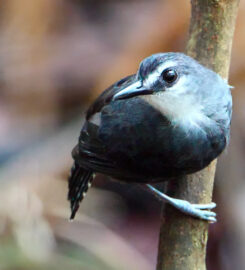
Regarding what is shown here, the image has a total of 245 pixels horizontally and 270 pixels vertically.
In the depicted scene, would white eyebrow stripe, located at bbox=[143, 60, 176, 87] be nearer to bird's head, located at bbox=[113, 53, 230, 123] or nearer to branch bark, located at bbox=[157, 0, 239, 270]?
bird's head, located at bbox=[113, 53, 230, 123]

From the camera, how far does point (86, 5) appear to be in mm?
7250

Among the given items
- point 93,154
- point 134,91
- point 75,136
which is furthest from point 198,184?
point 75,136

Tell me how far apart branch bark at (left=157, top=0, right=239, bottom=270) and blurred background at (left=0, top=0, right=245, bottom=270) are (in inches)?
34.9

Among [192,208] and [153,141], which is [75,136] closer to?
[153,141]

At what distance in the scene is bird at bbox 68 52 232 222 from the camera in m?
3.31

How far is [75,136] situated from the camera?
593 cm

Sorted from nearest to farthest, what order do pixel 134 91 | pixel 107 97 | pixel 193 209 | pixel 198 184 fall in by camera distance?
pixel 134 91, pixel 193 209, pixel 198 184, pixel 107 97

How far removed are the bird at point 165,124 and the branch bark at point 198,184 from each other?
75 millimetres

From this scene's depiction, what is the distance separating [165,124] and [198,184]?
1.25 feet

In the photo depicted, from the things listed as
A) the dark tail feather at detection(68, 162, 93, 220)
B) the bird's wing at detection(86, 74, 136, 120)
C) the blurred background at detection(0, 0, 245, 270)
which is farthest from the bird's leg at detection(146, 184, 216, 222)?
the blurred background at detection(0, 0, 245, 270)

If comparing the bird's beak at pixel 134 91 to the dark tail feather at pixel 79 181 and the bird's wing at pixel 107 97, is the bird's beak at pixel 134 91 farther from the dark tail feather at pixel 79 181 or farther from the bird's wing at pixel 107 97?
the dark tail feather at pixel 79 181

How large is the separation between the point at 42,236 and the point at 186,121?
1900mm

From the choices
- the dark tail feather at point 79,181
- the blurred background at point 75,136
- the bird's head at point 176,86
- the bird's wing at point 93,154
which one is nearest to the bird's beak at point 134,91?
the bird's head at point 176,86

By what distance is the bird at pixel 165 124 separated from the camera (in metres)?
3.31
